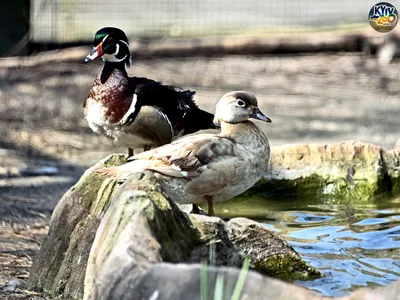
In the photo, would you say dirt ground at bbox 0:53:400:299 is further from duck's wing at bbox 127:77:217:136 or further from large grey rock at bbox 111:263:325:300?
large grey rock at bbox 111:263:325:300

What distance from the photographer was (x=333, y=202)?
495cm

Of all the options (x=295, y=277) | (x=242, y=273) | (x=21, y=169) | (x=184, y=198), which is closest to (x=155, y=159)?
(x=184, y=198)

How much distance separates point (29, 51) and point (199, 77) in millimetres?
1743

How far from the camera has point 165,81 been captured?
331 inches

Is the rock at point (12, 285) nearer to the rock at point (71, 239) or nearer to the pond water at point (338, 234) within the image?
the rock at point (71, 239)

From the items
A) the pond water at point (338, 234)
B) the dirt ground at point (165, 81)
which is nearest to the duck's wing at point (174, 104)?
the pond water at point (338, 234)

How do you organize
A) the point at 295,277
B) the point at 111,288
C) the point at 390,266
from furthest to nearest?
the point at 390,266
the point at 295,277
the point at 111,288

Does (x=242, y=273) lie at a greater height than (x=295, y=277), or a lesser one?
greater


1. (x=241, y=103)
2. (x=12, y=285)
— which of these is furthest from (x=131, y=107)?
(x=12, y=285)

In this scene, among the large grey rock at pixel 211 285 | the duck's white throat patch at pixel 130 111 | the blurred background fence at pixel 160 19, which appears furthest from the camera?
the blurred background fence at pixel 160 19

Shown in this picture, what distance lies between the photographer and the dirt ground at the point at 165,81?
532 cm

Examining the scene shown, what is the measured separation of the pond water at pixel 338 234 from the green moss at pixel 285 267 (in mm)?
38

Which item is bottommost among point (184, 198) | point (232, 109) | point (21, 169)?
point (21, 169)

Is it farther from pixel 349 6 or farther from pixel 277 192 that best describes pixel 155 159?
pixel 349 6
